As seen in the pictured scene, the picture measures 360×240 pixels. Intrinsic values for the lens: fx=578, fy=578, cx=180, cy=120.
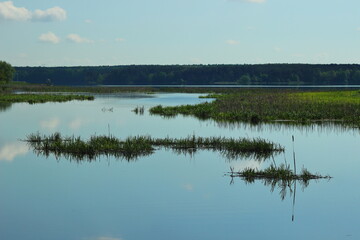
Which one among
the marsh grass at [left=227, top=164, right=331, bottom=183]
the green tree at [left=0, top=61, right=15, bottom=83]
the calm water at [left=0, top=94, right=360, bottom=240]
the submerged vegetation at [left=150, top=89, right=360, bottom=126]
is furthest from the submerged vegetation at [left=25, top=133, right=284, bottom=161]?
the green tree at [left=0, top=61, right=15, bottom=83]

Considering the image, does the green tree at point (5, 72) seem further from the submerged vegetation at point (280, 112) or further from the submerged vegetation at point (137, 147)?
the submerged vegetation at point (137, 147)

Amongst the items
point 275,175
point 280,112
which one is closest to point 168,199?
point 275,175

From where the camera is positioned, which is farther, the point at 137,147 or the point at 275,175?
the point at 137,147

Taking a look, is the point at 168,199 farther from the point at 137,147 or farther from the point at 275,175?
the point at 137,147

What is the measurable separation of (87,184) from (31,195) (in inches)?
81.6

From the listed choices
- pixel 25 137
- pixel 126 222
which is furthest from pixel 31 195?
pixel 25 137

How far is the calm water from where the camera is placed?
14.2 meters

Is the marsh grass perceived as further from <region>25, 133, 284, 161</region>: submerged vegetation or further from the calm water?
<region>25, 133, 284, 161</region>: submerged vegetation

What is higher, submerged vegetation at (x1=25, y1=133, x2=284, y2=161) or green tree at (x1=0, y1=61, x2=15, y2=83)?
green tree at (x1=0, y1=61, x2=15, y2=83)

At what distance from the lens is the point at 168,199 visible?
17.3 meters

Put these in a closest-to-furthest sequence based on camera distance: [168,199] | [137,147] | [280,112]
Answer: [168,199] < [137,147] < [280,112]

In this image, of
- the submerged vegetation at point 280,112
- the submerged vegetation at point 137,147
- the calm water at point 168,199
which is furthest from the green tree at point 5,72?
the submerged vegetation at point 137,147

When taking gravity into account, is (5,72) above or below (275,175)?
above

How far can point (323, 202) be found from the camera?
55.9ft
